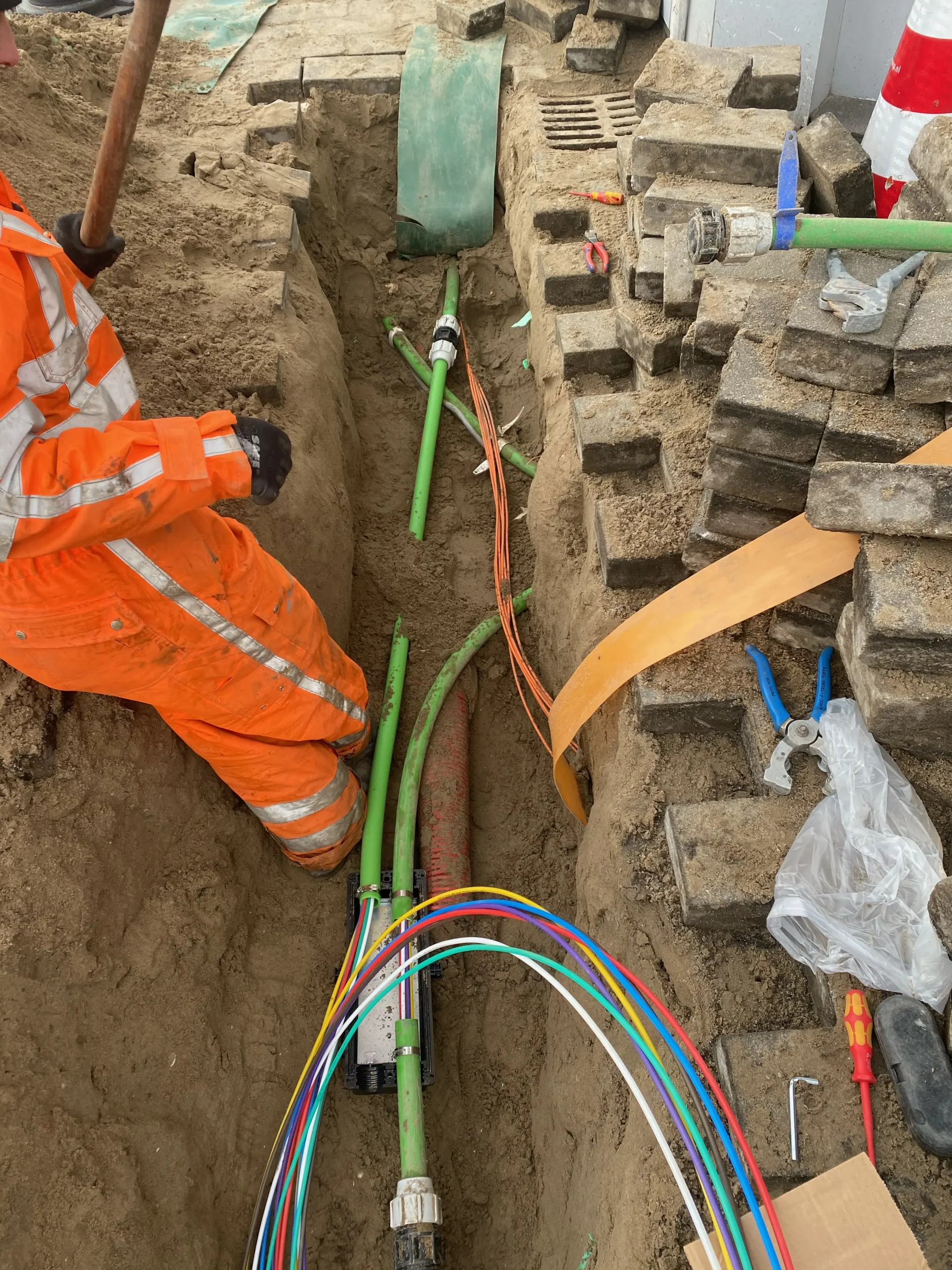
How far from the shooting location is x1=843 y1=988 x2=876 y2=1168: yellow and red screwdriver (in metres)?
1.66

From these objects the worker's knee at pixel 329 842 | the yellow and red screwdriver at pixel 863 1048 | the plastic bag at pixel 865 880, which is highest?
the plastic bag at pixel 865 880

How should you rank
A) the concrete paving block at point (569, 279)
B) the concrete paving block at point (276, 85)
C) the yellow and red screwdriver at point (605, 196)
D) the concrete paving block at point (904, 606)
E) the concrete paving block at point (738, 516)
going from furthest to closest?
the concrete paving block at point (276, 85), the yellow and red screwdriver at point (605, 196), the concrete paving block at point (569, 279), the concrete paving block at point (738, 516), the concrete paving block at point (904, 606)

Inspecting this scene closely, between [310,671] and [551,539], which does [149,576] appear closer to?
[310,671]

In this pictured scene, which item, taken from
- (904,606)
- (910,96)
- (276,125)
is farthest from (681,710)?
(276,125)

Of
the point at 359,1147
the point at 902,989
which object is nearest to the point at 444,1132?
the point at 359,1147

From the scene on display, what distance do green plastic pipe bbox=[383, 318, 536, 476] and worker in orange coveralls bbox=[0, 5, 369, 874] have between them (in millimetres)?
1593

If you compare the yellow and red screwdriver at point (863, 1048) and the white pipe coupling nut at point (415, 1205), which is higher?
the yellow and red screwdriver at point (863, 1048)

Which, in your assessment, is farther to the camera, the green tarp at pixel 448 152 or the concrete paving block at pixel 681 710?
the green tarp at pixel 448 152

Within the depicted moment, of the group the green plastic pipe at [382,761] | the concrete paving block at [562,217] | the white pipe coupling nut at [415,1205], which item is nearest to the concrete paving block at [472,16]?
the concrete paving block at [562,217]

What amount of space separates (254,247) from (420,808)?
2.66 m

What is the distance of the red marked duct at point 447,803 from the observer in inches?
117

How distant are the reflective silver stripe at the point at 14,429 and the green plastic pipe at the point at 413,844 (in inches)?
65.3

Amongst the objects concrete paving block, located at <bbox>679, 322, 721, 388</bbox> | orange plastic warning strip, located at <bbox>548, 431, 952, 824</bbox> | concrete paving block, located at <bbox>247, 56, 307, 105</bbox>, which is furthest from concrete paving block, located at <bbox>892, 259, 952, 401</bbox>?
concrete paving block, located at <bbox>247, 56, 307, 105</bbox>

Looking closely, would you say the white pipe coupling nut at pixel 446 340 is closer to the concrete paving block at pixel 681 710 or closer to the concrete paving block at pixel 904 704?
the concrete paving block at pixel 681 710
